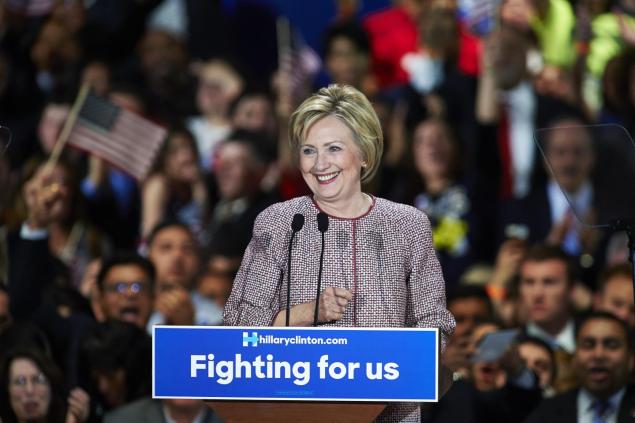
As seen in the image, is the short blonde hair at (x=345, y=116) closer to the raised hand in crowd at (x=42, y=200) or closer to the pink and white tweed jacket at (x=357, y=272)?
the pink and white tweed jacket at (x=357, y=272)

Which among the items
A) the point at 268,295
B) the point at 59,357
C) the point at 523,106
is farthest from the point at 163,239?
the point at 268,295

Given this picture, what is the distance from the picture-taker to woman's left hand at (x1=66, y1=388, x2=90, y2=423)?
20.4ft

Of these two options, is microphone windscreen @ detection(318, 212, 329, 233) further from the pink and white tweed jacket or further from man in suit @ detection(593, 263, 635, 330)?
man in suit @ detection(593, 263, 635, 330)

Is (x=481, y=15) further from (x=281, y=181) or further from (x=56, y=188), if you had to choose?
(x=56, y=188)

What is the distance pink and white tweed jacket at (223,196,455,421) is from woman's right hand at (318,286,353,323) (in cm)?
8

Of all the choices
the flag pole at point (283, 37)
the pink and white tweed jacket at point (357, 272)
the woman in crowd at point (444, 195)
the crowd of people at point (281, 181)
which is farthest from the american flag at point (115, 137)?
the pink and white tweed jacket at point (357, 272)

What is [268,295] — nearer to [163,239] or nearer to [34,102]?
[163,239]

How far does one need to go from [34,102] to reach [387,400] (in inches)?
249

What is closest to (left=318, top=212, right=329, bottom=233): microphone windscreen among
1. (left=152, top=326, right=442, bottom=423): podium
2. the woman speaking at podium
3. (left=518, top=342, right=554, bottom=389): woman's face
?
the woman speaking at podium

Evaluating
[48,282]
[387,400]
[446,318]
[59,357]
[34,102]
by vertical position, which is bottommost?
[387,400]

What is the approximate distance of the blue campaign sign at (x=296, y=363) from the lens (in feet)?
11.8

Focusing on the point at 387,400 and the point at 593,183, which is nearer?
the point at 387,400

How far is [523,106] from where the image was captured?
311 inches

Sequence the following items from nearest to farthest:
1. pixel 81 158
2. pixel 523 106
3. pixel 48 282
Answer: pixel 48 282, pixel 523 106, pixel 81 158
